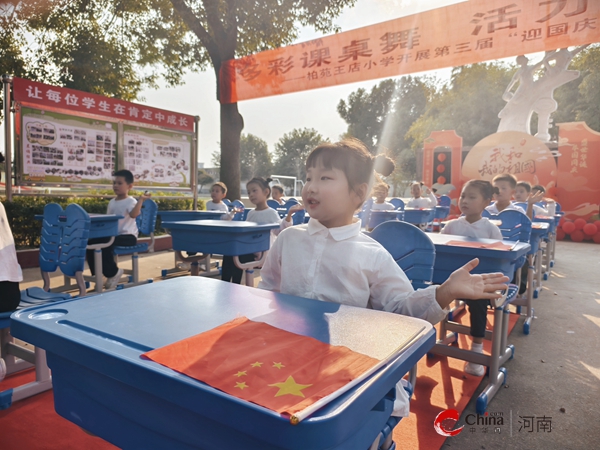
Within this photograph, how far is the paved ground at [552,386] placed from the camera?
184 cm

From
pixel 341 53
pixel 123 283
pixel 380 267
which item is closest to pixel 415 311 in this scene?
pixel 380 267

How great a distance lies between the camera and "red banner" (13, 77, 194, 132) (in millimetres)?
5172

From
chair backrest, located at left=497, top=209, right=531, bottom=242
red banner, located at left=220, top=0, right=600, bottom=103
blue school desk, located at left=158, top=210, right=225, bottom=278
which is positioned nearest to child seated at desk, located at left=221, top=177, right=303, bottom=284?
blue school desk, located at left=158, top=210, right=225, bottom=278

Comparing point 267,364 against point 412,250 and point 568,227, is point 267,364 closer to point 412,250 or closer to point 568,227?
point 412,250

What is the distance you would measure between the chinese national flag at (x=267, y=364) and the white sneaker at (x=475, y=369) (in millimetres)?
2081

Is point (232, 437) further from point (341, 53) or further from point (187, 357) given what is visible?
point (341, 53)

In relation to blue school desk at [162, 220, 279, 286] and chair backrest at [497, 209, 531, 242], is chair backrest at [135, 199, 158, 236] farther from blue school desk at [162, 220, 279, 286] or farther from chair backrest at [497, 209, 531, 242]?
chair backrest at [497, 209, 531, 242]

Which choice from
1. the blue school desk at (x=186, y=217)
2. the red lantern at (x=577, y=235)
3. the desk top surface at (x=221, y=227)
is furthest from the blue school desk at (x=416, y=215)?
the red lantern at (x=577, y=235)

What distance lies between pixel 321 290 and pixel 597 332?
3104 mm

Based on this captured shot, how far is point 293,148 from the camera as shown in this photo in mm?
49688

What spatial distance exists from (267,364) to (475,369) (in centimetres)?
223

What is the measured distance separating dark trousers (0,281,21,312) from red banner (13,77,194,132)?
421 centimetres

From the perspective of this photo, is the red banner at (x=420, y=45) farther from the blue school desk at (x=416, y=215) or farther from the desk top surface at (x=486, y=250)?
the desk top surface at (x=486, y=250)

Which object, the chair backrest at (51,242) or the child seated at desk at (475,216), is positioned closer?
the chair backrest at (51,242)
